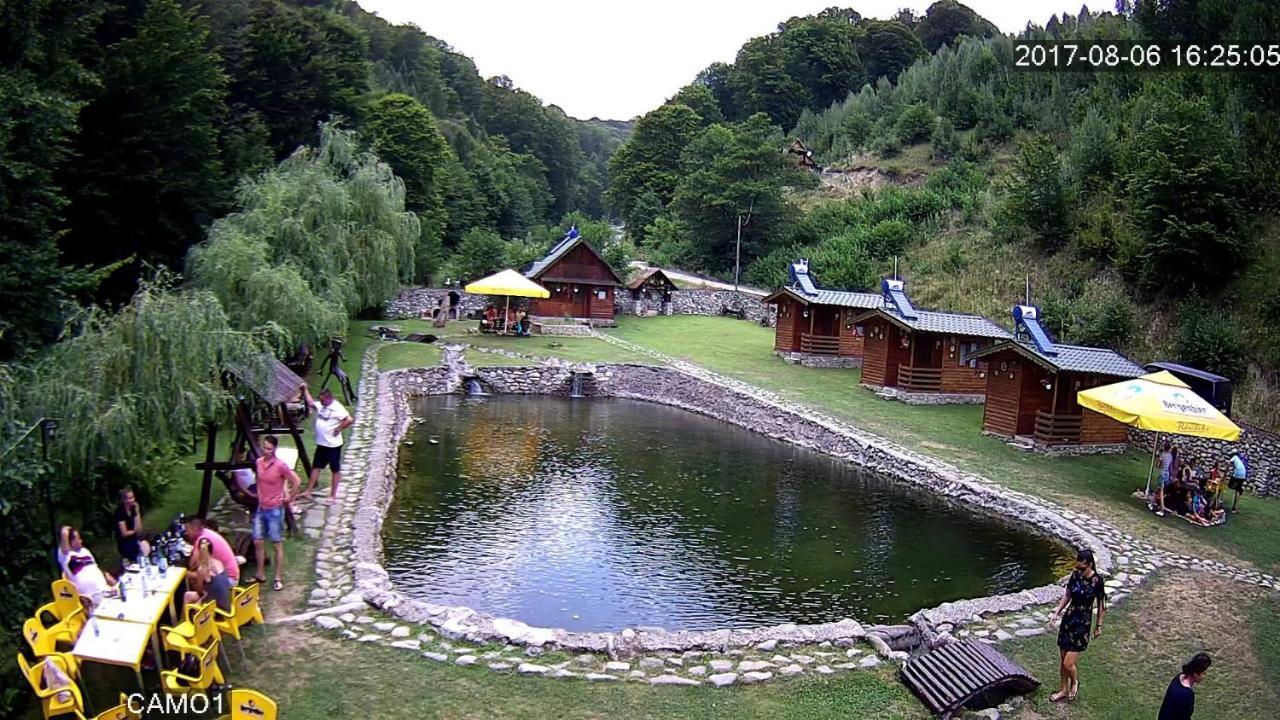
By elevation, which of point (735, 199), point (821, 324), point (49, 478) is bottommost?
point (49, 478)

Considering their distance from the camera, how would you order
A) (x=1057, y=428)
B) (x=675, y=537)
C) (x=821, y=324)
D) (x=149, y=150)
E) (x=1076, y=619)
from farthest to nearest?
(x=821, y=324)
(x=1057, y=428)
(x=149, y=150)
(x=675, y=537)
(x=1076, y=619)

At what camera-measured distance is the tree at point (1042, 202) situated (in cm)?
3186

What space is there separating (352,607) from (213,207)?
592 inches

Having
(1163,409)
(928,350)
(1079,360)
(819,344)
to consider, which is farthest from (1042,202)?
(1163,409)

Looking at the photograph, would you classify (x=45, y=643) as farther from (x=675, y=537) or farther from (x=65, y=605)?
(x=675, y=537)

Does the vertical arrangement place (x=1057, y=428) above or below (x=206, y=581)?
above

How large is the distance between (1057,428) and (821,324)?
39.2ft

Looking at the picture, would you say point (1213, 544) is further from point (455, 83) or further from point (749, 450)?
point (455, 83)

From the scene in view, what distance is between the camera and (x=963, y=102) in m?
52.4

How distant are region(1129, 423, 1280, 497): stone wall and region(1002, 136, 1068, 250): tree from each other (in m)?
14.8

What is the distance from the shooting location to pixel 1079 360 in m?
19.3

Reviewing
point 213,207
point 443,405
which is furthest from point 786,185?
point 213,207

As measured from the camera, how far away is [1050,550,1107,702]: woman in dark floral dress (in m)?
8.09

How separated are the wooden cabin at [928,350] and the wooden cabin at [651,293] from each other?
17.6 meters
